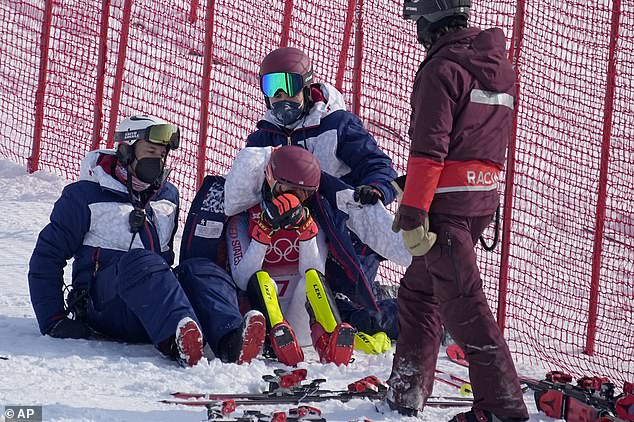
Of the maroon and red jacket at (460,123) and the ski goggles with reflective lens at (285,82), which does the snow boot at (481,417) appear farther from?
the ski goggles with reflective lens at (285,82)

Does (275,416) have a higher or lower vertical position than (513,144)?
lower

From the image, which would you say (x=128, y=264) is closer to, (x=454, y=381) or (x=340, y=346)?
(x=340, y=346)

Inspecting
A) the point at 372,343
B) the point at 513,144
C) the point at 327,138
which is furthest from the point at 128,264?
the point at 513,144

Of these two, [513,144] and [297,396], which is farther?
[513,144]

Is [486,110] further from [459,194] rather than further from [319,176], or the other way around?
[319,176]

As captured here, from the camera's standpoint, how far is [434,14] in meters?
4.29

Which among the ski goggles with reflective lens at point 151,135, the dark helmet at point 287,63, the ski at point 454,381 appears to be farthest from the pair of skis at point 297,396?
the dark helmet at point 287,63

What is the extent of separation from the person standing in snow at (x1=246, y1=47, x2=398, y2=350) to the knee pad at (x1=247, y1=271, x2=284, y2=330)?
56 cm

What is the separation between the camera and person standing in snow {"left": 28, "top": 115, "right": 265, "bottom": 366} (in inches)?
207

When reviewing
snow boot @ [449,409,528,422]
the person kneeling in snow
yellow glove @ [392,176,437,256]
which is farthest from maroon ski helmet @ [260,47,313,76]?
snow boot @ [449,409,528,422]

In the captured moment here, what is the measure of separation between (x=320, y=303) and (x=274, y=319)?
0.93ft

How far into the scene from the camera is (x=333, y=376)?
→ 5148 millimetres

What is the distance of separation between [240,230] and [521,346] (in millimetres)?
2110

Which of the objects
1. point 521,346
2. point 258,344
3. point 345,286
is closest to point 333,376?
point 258,344
